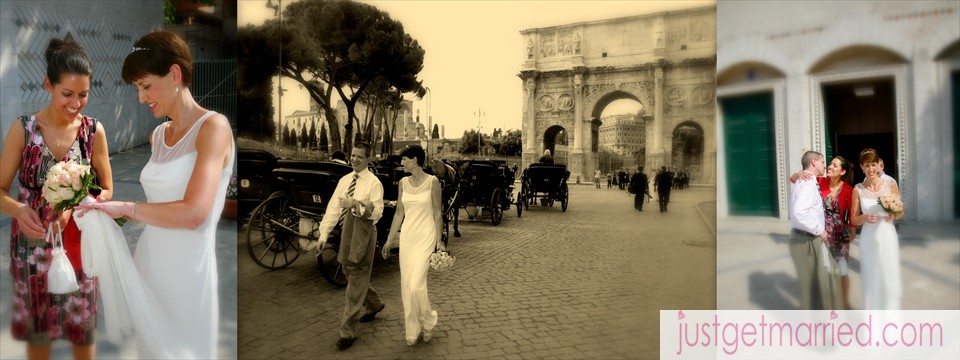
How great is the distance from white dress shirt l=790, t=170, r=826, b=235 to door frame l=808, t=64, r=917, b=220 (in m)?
0.34

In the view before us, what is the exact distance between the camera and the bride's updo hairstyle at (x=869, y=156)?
4.91m

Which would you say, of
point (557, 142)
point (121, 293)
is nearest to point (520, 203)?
point (557, 142)

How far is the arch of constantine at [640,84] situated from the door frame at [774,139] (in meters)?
0.35

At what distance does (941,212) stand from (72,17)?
6.87 metres

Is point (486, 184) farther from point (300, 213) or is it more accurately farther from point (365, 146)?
point (300, 213)

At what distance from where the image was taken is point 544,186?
Answer: 4.72m

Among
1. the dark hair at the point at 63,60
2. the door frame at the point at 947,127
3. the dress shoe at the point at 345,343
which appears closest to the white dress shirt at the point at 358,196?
the dress shoe at the point at 345,343

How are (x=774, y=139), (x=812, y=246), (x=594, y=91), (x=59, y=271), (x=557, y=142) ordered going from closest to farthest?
(x=59, y=271) < (x=557, y=142) < (x=594, y=91) < (x=812, y=246) < (x=774, y=139)

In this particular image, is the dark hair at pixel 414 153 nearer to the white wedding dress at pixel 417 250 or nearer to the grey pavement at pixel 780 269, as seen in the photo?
the white wedding dress at pixel 417 250

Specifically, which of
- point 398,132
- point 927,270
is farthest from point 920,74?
point 398,132

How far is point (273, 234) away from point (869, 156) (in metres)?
4.68

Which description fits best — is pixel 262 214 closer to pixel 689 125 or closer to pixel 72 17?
pixel 72 17

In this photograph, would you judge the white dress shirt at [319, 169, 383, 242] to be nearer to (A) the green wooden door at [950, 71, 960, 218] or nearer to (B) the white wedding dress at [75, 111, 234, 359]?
(B) the white wedding dress at [75, 111, 234, 359]

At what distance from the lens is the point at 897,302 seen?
4969 mm
